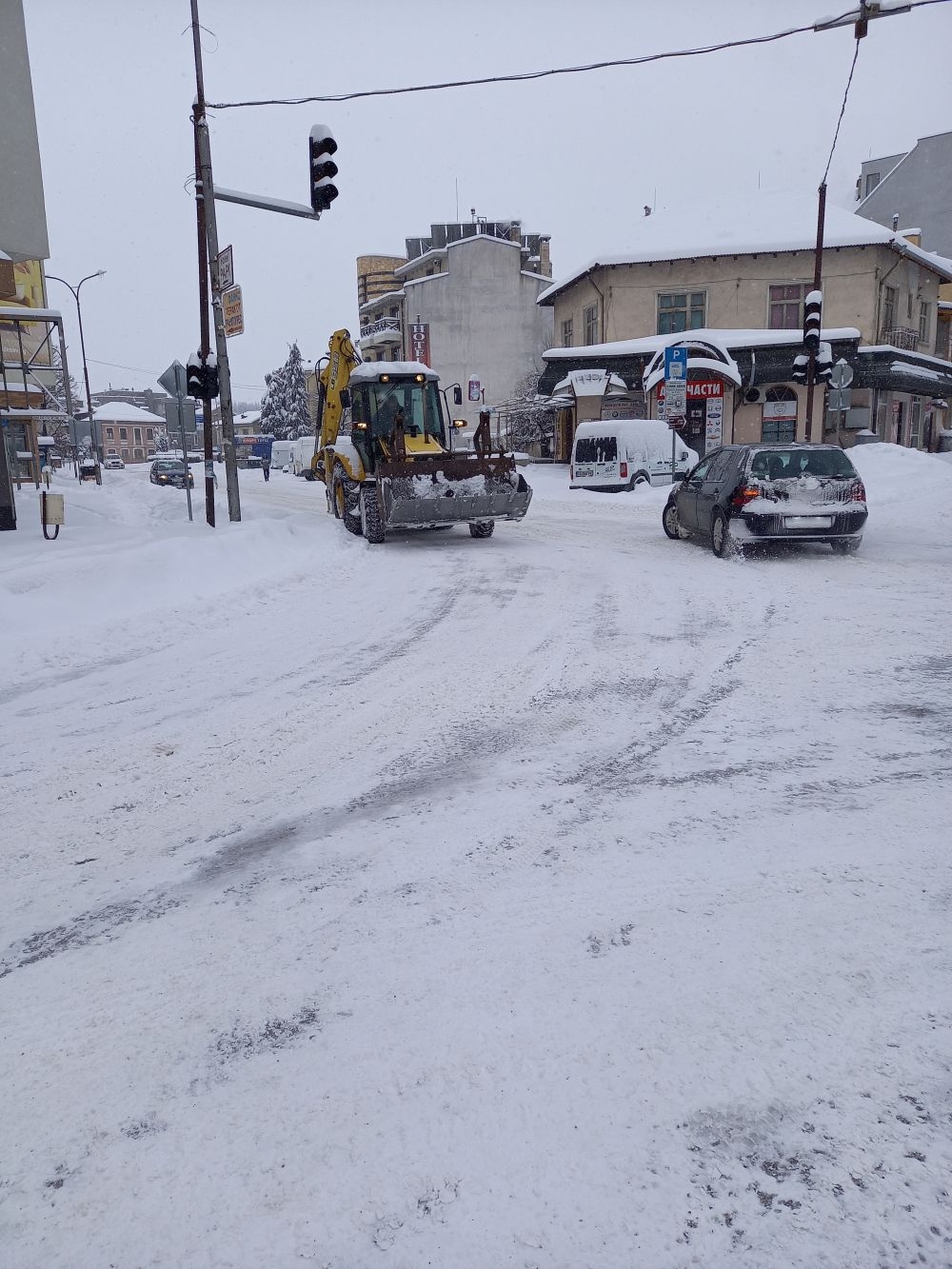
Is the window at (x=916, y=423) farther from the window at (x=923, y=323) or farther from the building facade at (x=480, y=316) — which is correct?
the building facade at (x=480, y=316)

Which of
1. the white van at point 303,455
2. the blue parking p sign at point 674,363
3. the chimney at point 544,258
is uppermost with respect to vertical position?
the chimney at point 544,258

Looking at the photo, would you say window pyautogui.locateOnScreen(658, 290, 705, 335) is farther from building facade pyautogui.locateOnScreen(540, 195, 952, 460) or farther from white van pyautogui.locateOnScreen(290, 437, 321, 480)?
white van pyautogui.locateOnScreen(290, 437, 321, 480)

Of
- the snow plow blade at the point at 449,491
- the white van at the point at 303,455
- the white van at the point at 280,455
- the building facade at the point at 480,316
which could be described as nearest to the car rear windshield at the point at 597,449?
the snow plow blade at the point at 449,491

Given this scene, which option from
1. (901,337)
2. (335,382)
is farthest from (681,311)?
(335,382)

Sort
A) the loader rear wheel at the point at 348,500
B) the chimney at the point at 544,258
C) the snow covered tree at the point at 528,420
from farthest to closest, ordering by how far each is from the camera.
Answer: the chimney at the point at 544,258, the snow covered tree at the point at 528,420, the loader rear wheel at the point at 348,500

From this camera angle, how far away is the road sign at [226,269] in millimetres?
14547

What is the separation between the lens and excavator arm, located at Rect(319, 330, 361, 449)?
16.2 m

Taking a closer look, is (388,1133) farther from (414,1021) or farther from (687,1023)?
(687,1023)

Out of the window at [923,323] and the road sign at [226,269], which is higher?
the window at [923,323]

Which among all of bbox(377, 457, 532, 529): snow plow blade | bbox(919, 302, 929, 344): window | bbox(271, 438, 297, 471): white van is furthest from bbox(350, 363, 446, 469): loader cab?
bbox(271, 438, 297, 471): white van

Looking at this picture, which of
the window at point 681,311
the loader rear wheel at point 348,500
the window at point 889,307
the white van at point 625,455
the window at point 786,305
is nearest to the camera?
the loader rear wheel at point 348,500

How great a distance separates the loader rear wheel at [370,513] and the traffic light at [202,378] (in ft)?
11.9

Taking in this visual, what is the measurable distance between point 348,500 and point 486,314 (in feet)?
141

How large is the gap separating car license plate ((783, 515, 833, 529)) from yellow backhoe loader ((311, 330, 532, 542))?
4270mm
